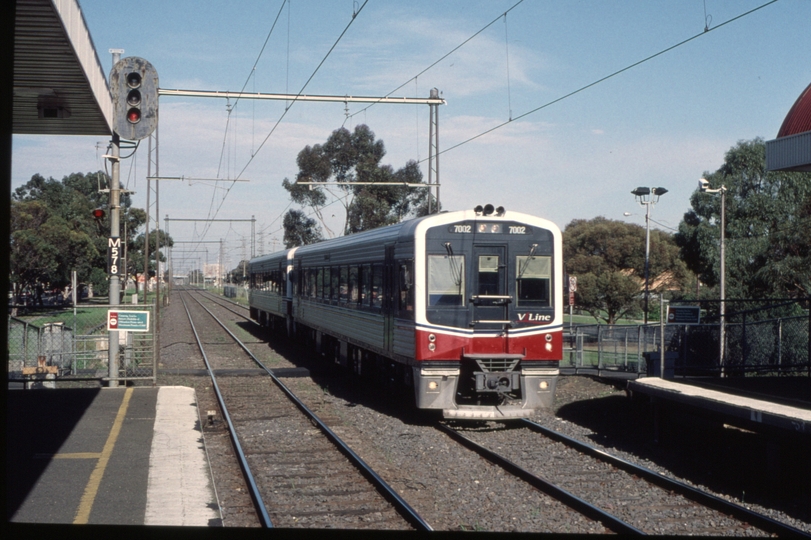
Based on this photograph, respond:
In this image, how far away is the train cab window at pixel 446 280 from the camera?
481 inches

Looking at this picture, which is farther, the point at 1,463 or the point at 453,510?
the point at 453,510

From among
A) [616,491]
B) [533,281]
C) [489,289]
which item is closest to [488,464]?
[616,491]

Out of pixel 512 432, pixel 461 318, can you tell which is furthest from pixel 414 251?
pixel 512 432

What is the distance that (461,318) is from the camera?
12188 millimetres

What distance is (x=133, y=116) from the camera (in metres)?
13.0

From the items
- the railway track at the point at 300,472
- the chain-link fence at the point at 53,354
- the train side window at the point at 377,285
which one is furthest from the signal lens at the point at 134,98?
the railway track at the point at 300,472

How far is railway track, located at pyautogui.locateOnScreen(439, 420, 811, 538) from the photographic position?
23.7 ft

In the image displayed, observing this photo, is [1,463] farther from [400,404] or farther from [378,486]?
[400,404]

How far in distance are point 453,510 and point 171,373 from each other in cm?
1228

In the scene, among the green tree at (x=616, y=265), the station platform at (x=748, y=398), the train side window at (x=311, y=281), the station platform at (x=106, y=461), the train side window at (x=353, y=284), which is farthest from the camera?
the green tree at (x=616, y=265)

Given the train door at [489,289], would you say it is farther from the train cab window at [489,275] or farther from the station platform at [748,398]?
the station platform at [748,398]

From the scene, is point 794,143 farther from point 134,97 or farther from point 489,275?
point 134,97

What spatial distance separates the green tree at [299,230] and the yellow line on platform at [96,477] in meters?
34.3

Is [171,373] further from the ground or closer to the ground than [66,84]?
closer to the ground
